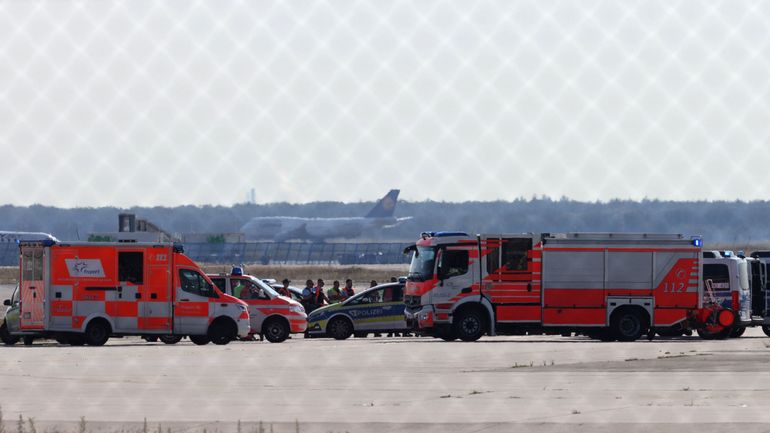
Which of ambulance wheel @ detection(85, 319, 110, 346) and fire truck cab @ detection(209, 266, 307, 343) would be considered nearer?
ambulance wheel @ detection(85, 319, 110, 346)

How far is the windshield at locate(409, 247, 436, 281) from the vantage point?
2798cm

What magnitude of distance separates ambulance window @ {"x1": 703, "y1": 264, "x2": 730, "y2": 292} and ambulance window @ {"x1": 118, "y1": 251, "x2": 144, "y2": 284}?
1254 centimetres

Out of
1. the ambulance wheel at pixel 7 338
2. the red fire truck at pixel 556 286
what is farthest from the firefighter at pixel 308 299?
the ambulance wheel at pixel 7 338

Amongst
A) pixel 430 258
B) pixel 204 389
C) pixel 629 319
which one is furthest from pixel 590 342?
pixel 204 389

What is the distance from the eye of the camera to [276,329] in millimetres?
28438

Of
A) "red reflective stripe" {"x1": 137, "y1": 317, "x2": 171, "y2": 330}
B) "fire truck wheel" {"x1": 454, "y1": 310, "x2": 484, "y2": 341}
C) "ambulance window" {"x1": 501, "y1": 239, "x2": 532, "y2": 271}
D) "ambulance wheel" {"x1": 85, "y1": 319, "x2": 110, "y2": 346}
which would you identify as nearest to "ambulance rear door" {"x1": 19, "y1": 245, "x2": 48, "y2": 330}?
"ambulance wheel" {"x1": 85, "y1": 319, "x2": 110, "y2": 346}

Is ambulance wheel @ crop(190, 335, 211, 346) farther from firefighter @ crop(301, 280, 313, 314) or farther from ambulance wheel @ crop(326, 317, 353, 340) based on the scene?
firefighter @ crop(301, 280, 313, 314)

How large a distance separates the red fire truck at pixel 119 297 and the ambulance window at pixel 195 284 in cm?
2

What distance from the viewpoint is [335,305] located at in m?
29.5

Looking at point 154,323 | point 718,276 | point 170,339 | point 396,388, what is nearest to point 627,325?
point 718,276

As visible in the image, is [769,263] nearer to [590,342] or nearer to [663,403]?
[590,342]

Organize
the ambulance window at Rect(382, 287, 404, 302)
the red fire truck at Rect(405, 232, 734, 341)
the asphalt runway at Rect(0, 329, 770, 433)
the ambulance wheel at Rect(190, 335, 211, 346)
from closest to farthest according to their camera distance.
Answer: the asphalt runway at Rect(0, 329, 770, 433), the ambulance wheel at Rect(190, 335, 211, 346), the red fire truck at Rect(405, 232, 734, 341), the ambulance window at Rect(382, 287, 404, 302)

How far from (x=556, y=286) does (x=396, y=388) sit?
13.2m

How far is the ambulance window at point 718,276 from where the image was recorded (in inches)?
1156
